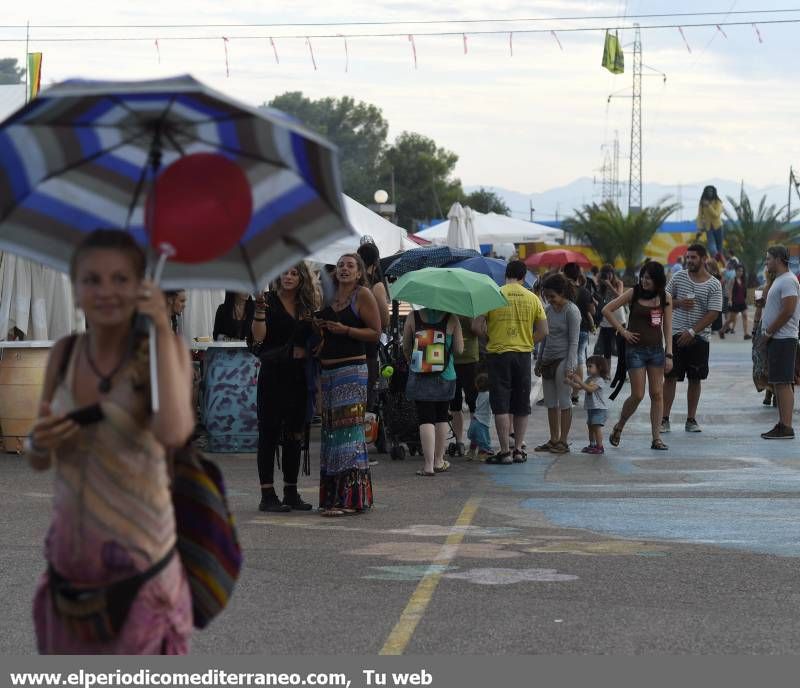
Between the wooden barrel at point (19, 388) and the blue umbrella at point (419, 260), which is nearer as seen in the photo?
the wooden barrel at point (19, 388)

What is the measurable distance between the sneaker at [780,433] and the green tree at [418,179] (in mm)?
90538

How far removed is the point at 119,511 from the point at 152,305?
535 mm

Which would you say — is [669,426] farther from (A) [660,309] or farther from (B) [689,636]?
(B) [689,636]

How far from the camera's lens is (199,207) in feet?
13.8

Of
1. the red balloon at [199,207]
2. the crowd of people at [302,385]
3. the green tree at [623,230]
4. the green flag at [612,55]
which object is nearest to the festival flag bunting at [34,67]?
the crowd of people at [302,385]

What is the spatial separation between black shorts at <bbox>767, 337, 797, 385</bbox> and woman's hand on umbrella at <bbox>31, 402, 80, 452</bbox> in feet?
42.0

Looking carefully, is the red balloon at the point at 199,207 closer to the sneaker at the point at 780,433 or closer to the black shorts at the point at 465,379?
the black shorts at the point at 465,379

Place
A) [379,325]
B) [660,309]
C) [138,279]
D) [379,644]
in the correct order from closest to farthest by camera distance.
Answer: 1. [138,279]
2. [379,644]
3. [379,325]
4. [660,309]

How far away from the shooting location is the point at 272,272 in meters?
4.55

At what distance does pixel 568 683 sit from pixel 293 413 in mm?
5084

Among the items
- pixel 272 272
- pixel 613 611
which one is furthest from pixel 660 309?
pixel 272 272

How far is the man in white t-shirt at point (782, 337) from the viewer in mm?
15664

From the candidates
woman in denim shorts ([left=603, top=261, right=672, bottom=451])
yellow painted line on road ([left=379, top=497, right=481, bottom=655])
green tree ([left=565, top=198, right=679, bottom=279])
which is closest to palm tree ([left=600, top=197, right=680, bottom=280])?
green tree ([left=565, top=198, right=679, bottom=279])

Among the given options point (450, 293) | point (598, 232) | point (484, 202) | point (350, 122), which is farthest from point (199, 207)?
point (350, 122)
